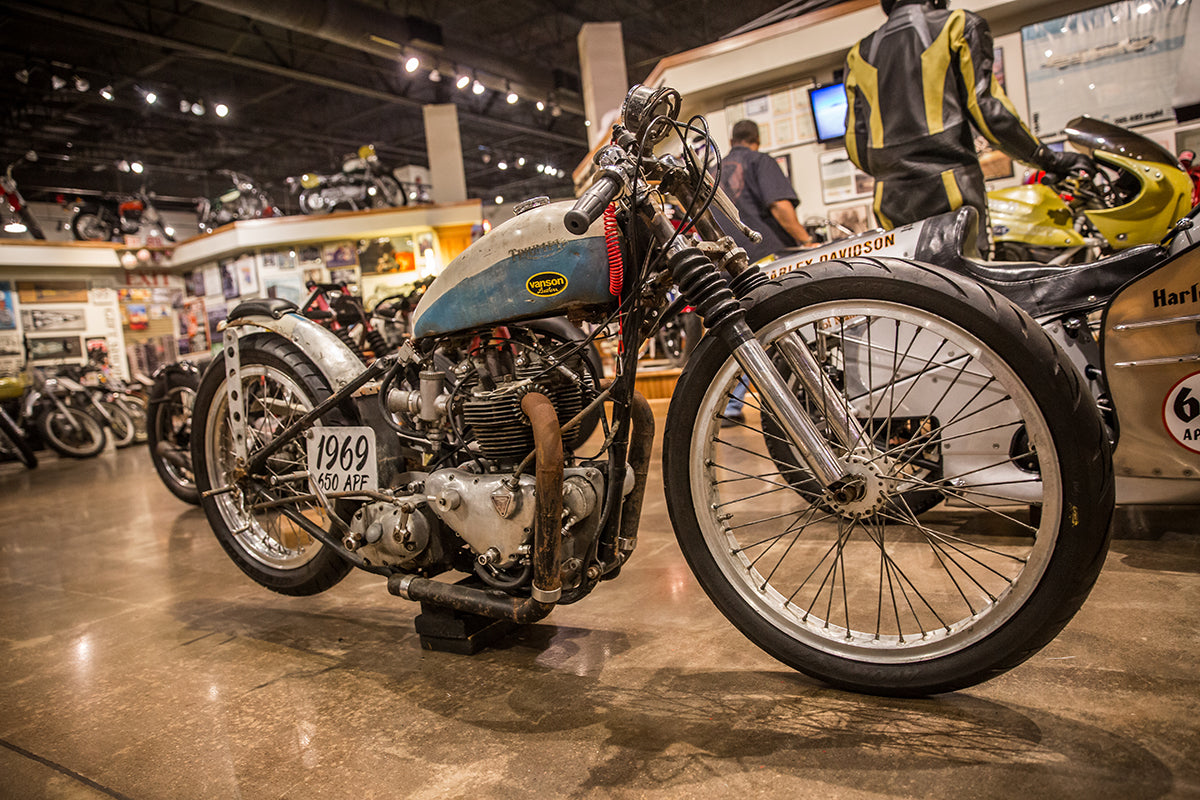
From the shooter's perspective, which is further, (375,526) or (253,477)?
(253,477)

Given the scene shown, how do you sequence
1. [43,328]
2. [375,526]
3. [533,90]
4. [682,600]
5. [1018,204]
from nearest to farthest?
[375,526]
[682,600]
[1018,204]
[43,328]
[533,90]

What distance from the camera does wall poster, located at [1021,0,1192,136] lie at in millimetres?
5137

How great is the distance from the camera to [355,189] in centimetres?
1262

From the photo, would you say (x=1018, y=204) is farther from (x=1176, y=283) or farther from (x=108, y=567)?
(x=108, y=567)

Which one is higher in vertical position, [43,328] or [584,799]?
[43,328]

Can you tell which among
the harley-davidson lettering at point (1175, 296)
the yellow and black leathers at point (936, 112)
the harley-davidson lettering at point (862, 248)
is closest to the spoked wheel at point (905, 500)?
the harley-davidson lettering at point (1175, 296)

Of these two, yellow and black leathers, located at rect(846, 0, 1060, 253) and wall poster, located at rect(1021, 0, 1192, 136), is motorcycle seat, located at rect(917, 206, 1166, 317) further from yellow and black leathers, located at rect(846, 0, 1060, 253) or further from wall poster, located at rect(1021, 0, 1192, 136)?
wall poster, located at rect(1021, 0, 1192, 136)

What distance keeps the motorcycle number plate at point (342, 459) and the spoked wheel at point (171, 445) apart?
8.86ft

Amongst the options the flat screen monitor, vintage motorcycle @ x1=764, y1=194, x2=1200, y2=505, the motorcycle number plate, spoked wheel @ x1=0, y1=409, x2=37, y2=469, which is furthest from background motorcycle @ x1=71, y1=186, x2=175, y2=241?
vintage motorcycle @ x1=764, y1=194, x2=1200, y2=505

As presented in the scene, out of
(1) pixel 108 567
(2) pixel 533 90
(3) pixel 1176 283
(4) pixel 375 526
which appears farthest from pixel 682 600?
(2) pixel 533 90

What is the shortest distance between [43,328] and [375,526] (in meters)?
12.5

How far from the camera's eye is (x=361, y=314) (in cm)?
598

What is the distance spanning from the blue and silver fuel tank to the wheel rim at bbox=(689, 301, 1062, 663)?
13.8 inches

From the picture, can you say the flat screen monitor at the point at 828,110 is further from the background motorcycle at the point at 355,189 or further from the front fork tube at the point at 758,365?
the background motorcycle at the point at 355,189
